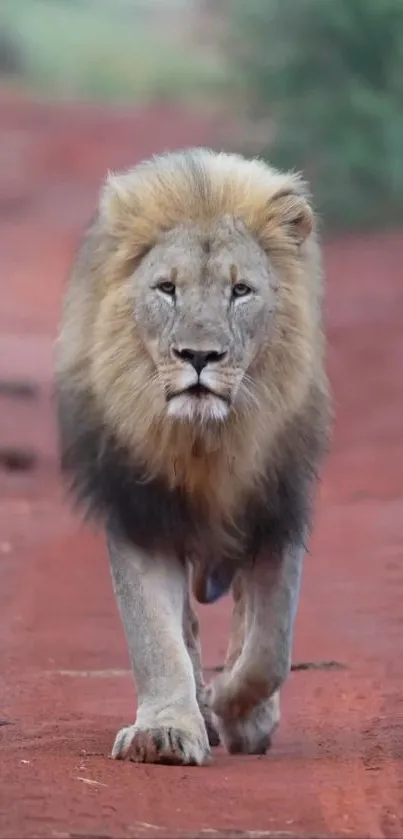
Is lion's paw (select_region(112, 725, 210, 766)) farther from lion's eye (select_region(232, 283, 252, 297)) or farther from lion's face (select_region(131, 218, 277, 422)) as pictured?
lion's eye (select_region(232, 283, 252, 297))

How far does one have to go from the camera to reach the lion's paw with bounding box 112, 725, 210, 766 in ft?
17.5

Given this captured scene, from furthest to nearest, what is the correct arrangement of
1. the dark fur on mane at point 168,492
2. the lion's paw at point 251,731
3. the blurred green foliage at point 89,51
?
1. the blurred green foliage at point 89,51
2. the lion's paw at point 251,731
3. the dark fur on mane at point 168,492

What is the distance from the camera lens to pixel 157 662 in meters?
5.56

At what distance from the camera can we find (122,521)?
18.9 ft

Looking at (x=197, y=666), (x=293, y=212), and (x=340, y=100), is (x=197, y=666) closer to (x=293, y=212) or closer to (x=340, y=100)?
(x=293, y=212)

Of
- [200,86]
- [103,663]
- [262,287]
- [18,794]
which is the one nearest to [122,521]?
[262,287]

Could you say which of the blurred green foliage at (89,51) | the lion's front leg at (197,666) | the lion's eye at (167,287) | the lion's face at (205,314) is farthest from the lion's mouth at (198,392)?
the blurred green foliage at (89,51)

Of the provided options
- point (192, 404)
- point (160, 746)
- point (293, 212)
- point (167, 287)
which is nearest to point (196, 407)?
point (192, 404)

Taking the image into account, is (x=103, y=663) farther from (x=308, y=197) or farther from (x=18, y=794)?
(x=18, y=794)

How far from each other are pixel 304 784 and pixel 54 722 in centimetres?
177

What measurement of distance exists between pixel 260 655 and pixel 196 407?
3.28ft

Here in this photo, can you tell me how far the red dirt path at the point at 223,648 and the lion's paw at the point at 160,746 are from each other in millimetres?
74

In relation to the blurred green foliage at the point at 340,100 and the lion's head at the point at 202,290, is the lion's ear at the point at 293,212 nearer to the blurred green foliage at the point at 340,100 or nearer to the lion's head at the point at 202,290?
the lion's head at the point at 202,290

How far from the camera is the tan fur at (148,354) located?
18.2ft
